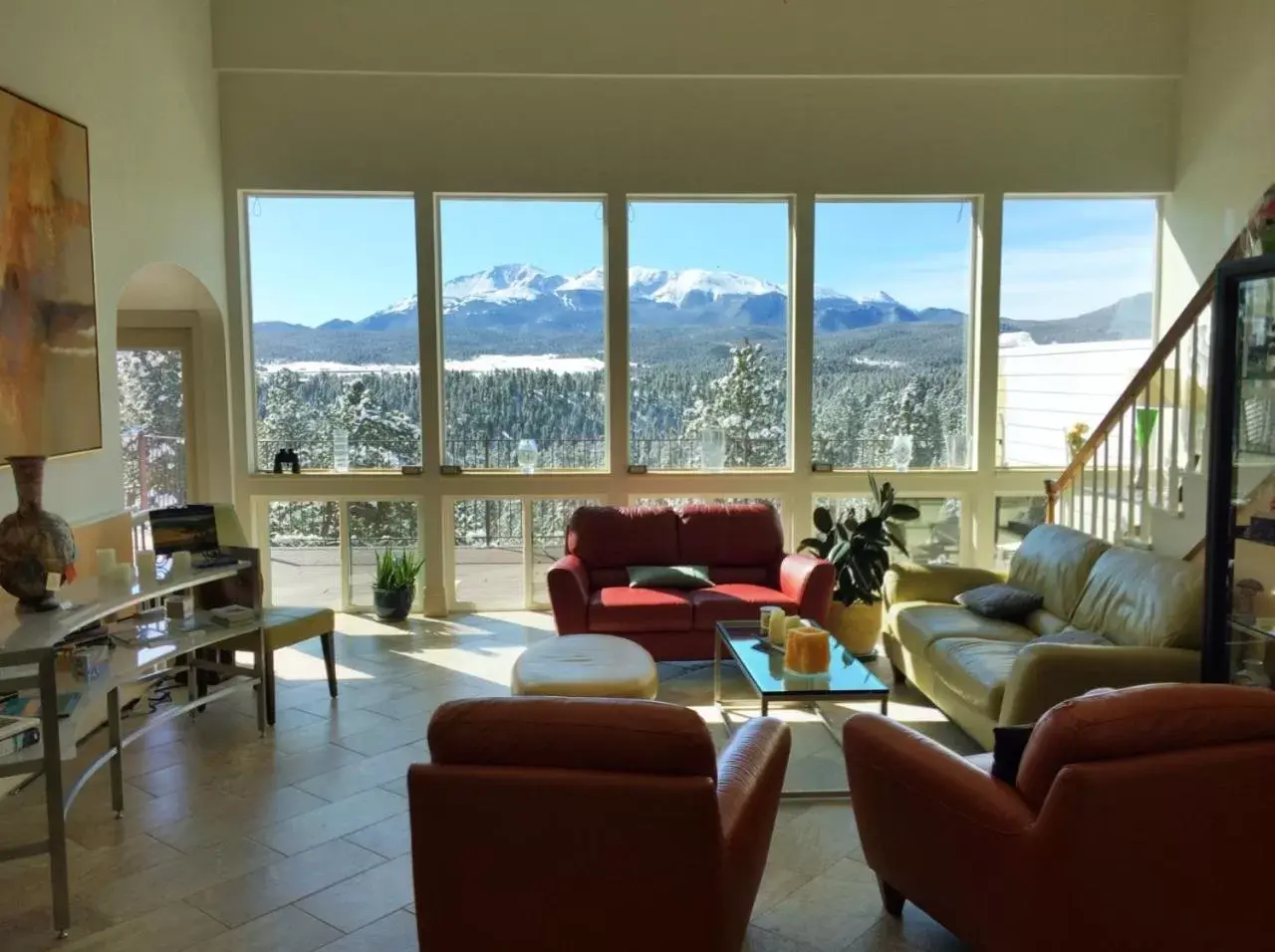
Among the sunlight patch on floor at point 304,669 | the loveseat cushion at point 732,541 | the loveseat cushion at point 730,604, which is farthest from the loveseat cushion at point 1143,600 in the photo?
the sunlight patch on floor at point 304,669

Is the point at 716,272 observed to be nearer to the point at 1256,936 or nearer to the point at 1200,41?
the point at 1200,41

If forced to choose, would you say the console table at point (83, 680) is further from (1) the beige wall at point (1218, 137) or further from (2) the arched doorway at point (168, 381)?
(1) the beige wall at point (1218, 137)

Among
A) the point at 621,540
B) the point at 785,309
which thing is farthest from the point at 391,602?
the point at 785,309

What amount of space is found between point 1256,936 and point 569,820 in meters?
1.81

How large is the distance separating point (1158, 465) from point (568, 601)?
3.25 metres

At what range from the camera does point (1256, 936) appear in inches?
97.0

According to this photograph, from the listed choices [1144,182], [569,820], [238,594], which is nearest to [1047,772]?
[569,820]

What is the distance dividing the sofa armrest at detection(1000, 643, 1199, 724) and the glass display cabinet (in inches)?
6.2

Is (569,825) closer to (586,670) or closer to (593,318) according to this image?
(586,670)

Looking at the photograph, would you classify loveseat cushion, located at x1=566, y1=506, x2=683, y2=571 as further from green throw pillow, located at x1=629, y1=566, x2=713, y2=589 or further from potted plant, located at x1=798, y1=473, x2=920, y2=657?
potted plant, located at x1=798, y1=473, x2=920, y2=657

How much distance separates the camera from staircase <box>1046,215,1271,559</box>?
4.50 metres

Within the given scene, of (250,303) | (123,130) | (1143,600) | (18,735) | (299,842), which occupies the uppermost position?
(123,130)

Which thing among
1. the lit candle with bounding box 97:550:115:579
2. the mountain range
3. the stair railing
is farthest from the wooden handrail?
the lit candle with bounding box 97:550:115:579

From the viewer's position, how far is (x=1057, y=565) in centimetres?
512
